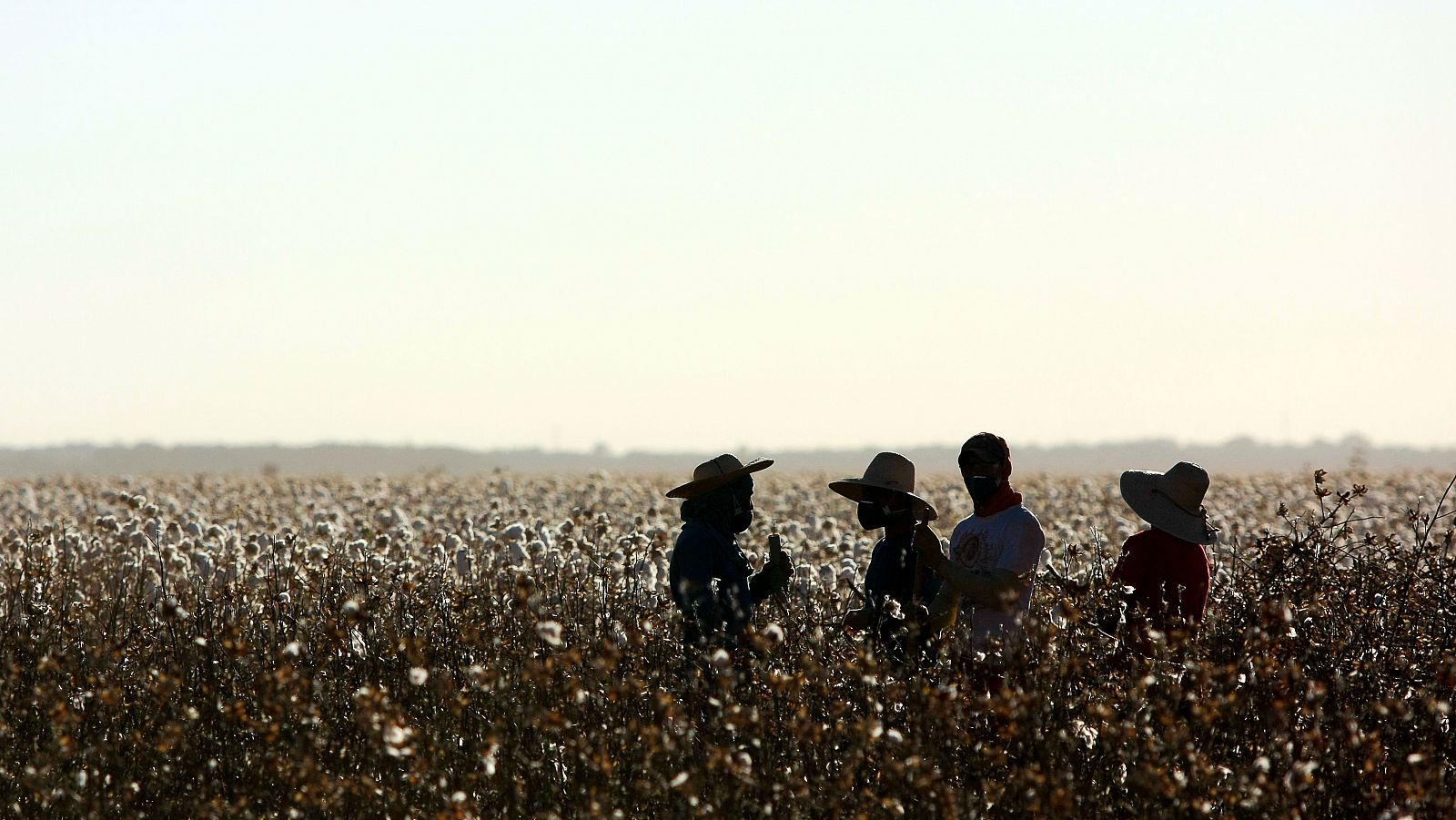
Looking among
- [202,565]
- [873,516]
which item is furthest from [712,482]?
[202,565]

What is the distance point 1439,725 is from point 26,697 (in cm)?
578

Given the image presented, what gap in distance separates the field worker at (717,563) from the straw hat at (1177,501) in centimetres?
160

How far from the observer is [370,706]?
4.46m

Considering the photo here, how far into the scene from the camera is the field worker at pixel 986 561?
602 cm

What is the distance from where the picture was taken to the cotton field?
4832 mm

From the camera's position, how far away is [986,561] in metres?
6.38

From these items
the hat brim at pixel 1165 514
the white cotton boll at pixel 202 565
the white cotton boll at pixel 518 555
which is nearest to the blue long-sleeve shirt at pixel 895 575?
the hat brim at pixel 1165 514

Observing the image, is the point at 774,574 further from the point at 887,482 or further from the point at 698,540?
the point at 887,482

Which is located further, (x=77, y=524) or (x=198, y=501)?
(x=198, y=501)

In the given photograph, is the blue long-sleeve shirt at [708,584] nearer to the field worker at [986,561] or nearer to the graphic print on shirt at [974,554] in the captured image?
the field worker at [986,561]

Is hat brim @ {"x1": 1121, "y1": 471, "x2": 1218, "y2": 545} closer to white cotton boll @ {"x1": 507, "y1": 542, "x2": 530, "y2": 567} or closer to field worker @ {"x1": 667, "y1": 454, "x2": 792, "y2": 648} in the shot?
field worker @ {"x1": 667, "y1": 454, "x2": 792, "y2": 648}

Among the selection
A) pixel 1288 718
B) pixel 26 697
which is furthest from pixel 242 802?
pixel 1288 718

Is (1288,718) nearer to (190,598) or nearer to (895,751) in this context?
(895,751)

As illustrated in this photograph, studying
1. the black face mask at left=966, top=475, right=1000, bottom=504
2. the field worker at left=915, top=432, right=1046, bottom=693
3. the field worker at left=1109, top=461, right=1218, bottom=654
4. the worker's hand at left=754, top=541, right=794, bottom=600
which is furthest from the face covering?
the field worker at left=1109, top=461, right=1218, bottom=654
